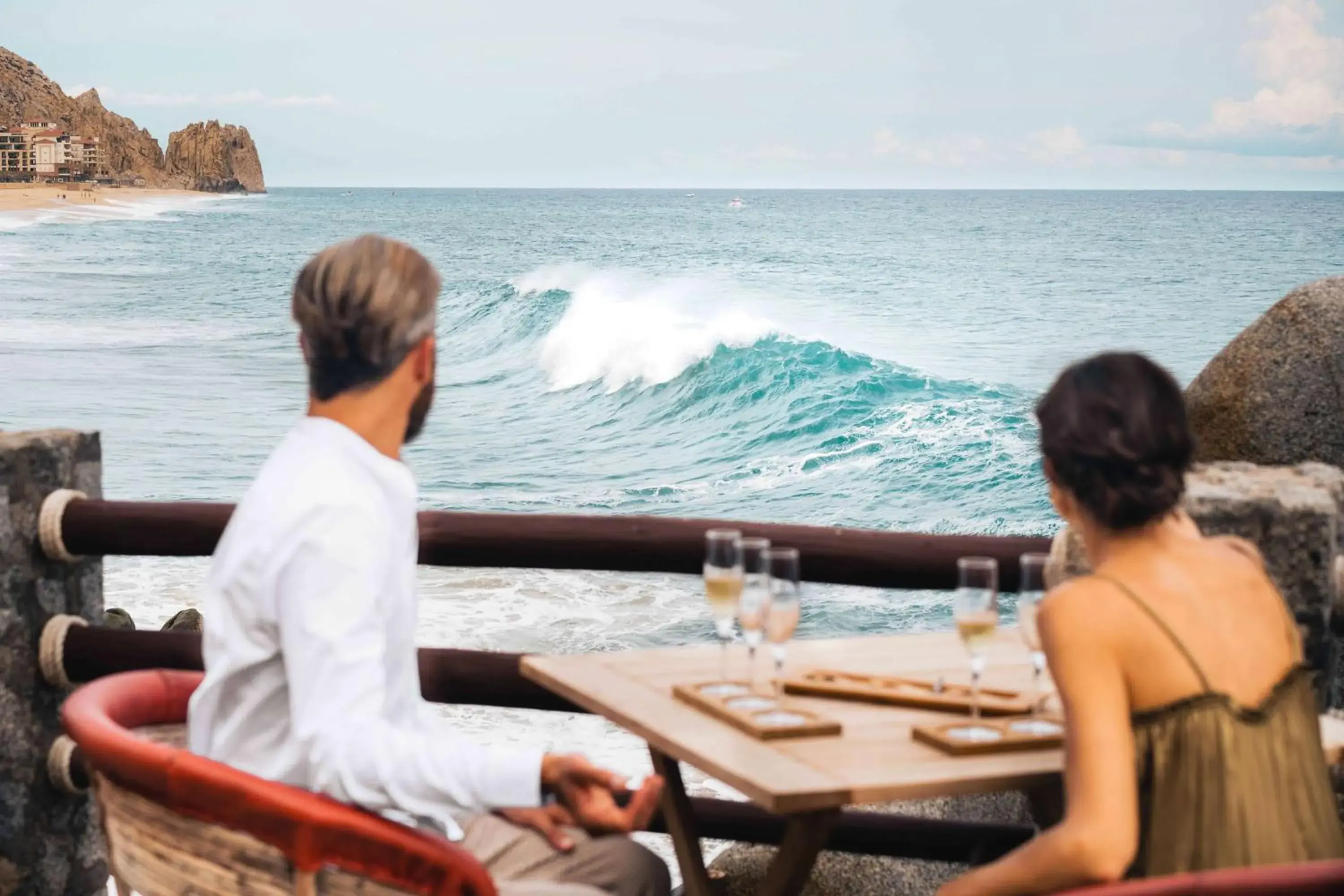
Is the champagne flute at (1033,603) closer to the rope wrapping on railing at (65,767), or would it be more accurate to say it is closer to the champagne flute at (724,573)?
the champagne flute at (724,573)

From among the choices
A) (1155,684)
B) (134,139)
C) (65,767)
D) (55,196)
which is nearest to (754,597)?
(1155,684)

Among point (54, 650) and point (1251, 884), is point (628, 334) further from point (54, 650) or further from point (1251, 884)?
point (1251, 884)

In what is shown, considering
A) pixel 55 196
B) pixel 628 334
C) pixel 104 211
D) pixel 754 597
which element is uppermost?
pixel 55 196

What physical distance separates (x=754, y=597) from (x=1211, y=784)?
755 millimetres

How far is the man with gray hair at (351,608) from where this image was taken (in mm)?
1947

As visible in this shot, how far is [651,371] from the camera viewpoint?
Result: 27047mm

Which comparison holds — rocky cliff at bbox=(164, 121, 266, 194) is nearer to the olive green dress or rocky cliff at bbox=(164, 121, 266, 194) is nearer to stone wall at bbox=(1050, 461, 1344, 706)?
stone wall at bbox=(1050, 461, 1344, 706)

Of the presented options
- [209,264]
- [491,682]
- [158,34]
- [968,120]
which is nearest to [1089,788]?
[491,682]

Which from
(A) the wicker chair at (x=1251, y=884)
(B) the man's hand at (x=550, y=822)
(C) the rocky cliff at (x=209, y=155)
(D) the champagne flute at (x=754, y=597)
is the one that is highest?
(C) the rocky cliff at (x=209, y=155)

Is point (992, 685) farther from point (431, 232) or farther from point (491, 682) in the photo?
point (431, 232)

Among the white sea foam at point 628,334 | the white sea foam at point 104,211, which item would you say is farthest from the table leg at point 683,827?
the white sea foam at point 104,211

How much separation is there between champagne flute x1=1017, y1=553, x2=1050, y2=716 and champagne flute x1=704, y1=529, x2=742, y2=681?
441 millimetres

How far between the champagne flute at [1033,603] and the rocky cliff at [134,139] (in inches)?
4365

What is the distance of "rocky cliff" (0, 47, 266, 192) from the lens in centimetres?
10662
